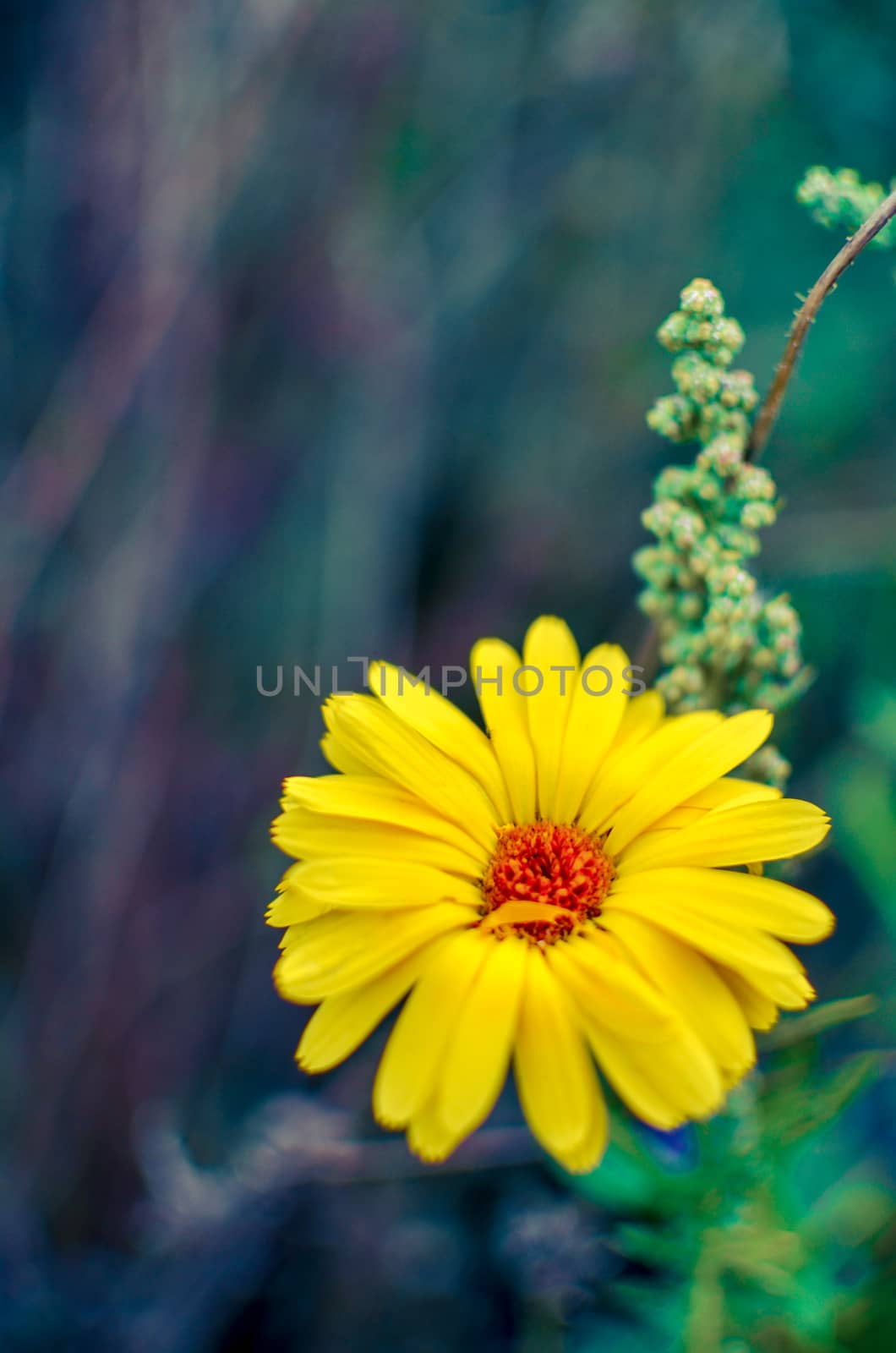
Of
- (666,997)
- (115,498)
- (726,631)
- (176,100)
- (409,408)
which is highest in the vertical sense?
(176,100)

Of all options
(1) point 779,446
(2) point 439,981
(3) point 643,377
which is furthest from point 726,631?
(3) point 643,377

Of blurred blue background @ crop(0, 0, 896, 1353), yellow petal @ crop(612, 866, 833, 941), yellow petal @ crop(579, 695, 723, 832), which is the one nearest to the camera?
yellow petal @ crop(612, 866, 833, 941)

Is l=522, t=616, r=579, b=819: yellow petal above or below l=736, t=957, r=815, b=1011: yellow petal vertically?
above

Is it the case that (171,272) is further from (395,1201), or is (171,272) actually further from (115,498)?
(395,1201)

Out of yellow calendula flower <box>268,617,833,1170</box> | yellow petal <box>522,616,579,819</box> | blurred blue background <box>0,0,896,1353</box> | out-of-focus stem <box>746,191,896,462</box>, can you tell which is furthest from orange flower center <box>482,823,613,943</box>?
blurred blue background <box>0,0,896,1353</box>

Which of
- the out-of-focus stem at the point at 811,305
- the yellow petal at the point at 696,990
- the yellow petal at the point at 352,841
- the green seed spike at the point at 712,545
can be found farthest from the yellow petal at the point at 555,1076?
the out-of-focus stem at the point at 811,305

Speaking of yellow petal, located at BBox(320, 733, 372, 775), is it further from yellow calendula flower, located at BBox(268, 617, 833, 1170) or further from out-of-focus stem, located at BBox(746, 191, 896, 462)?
out-of-focus stem, located at BBox(746, 191, 896, 462)

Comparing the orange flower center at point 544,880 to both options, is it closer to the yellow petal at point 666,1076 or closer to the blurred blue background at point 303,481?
the yellow petal at point 666,1076
